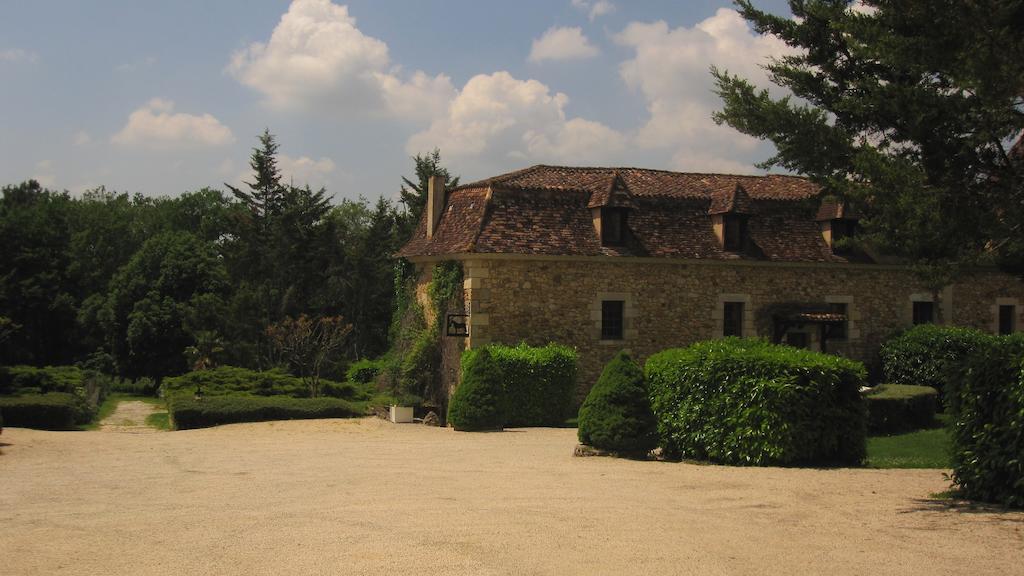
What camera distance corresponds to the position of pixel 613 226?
24.3m

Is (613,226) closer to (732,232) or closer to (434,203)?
(732,232)

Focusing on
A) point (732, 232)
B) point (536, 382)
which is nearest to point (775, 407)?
point (536, 382)

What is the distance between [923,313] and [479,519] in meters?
23.2

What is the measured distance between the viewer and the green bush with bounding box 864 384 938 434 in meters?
17.3

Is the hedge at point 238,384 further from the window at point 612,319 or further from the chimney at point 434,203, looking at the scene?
the window at point 612,319

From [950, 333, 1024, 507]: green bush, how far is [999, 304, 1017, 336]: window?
21.0m

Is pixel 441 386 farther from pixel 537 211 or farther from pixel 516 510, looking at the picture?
pixel 516 510

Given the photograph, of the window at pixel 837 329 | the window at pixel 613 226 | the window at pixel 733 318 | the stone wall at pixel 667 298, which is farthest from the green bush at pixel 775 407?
the window at pixel 837 329

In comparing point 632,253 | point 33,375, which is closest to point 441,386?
point 632,253

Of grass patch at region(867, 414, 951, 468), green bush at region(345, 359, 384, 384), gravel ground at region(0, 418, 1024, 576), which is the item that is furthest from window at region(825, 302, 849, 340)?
green bush at region(345, 359, 384, 384)

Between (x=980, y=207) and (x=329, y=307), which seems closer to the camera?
(x=980, y=207)

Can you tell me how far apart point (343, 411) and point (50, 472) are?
36.1ft

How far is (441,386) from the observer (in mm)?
24625

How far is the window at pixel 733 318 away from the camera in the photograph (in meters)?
25.2
